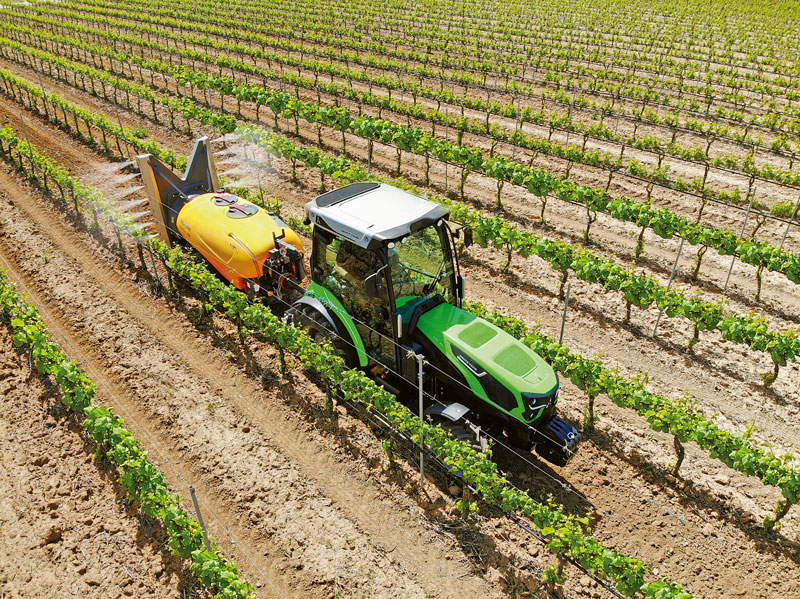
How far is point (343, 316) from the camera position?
9078mm

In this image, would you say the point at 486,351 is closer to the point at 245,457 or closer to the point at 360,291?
the point at 360,291

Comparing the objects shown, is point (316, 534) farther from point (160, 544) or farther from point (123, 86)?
point (123, 86)

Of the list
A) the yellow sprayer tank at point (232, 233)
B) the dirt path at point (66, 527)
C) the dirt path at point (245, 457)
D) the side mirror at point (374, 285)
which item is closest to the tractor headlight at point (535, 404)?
the dirt path at point (245, 457)

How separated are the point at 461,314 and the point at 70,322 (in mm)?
7529

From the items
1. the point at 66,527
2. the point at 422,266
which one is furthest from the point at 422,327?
the point at 66,527

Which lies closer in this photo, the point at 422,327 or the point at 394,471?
the point at 422,327

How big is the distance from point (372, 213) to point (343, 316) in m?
1.64

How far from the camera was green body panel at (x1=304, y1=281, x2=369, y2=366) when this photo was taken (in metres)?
8.95

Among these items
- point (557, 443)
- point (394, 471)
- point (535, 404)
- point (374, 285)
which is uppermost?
point (374, 285)

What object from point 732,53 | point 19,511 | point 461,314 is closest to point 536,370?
point 461,314

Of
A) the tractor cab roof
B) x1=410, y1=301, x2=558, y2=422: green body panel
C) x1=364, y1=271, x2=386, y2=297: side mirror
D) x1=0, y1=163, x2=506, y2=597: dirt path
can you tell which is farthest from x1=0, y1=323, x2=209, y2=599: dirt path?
the tractor cab roof

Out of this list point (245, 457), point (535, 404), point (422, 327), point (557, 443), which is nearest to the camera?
point (535, 404)

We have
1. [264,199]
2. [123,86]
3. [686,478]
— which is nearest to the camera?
[686,478]

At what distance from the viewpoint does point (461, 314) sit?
27.9ft
